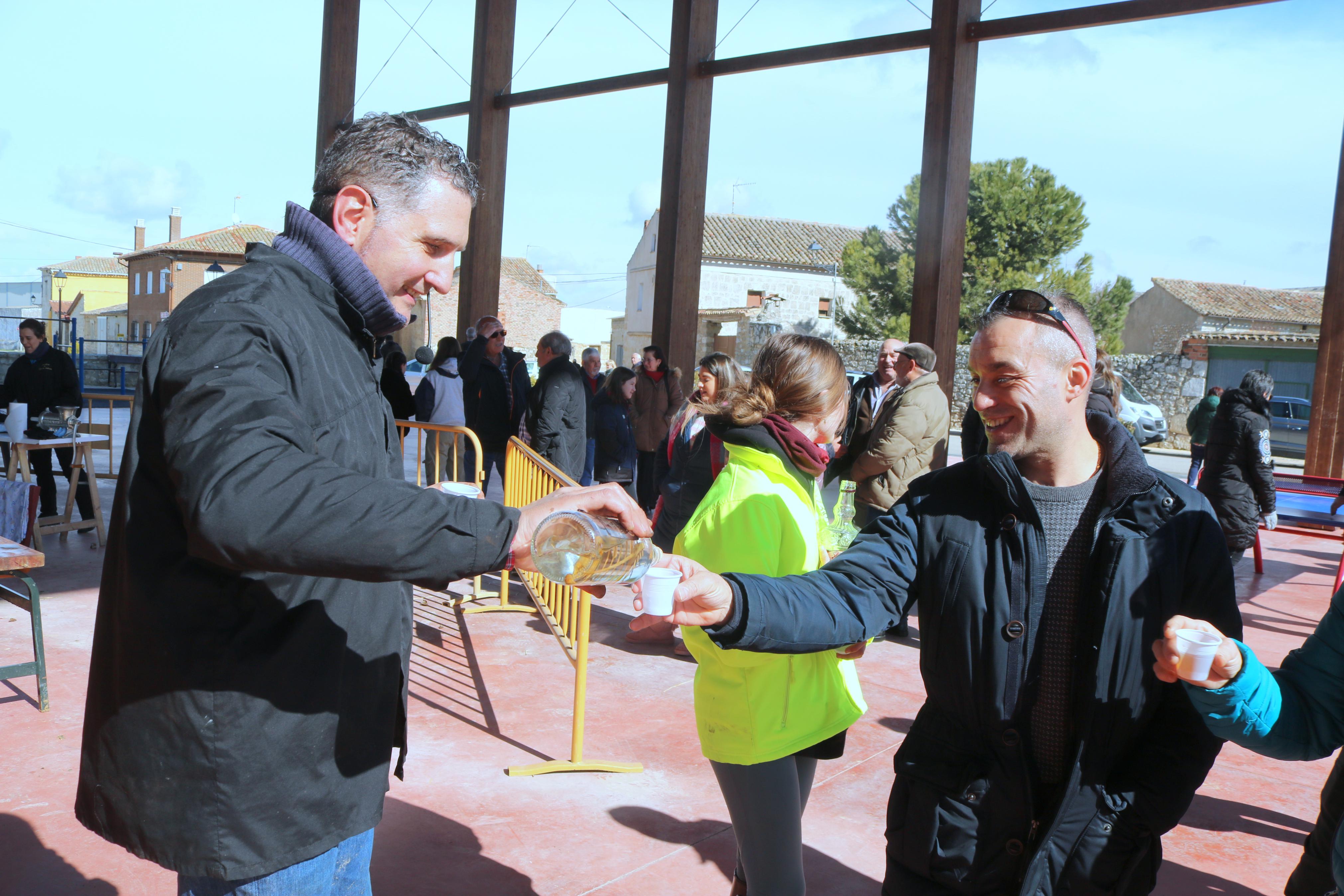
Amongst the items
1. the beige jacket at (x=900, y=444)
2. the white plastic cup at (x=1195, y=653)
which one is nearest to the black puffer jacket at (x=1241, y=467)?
the beige jacket at (x=900, y=444)

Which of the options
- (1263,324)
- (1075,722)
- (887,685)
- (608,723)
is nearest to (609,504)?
(1075,722)

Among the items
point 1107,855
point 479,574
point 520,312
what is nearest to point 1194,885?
point 1107,855

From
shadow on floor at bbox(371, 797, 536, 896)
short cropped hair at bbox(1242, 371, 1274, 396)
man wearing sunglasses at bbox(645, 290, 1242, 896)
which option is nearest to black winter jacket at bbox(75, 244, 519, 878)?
man wearing sunglasses at bbox(645, 290, 1242, 896)

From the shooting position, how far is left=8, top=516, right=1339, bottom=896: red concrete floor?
10.3 ft

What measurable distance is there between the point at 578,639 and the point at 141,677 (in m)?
2.64

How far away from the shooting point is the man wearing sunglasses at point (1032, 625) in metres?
1.65

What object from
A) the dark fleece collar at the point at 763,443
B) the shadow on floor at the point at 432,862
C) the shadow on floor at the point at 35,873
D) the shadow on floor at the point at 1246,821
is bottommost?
the shadow on floor at the point at 35,873

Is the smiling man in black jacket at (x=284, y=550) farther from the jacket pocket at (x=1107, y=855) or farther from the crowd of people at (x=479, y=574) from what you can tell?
the jacket pocket at (x=1107, y=855)

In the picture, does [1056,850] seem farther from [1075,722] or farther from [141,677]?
[141,677]

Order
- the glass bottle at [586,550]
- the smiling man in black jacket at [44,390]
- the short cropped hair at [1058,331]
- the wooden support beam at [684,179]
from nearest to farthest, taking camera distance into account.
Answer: the glass bottle at [586,550] < the short cropped hair at [1058,331] < the smiling man in black jacket at [44,390] < the wooden support beam at [684,179]

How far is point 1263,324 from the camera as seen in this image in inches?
1687

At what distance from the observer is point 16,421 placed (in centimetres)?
754

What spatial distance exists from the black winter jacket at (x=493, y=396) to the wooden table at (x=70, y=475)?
311cm

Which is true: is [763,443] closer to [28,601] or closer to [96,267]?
[28,601]
